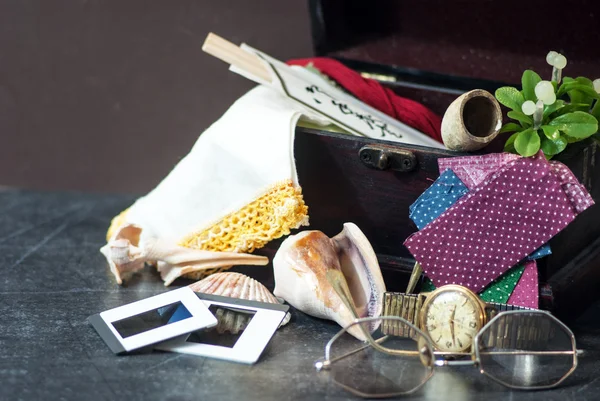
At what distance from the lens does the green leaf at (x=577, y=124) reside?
906mm

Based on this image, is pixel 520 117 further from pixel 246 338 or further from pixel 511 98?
pixel 246 338

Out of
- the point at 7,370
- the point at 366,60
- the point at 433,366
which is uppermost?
the point at 366,60

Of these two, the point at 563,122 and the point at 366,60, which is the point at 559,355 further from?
the point at 366,60

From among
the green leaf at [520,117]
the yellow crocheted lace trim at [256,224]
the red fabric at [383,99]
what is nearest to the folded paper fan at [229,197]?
the yellow crocheted lace trim at [256,224]

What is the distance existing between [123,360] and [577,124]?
1.63 feet

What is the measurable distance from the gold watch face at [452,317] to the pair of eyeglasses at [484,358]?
0.05ft

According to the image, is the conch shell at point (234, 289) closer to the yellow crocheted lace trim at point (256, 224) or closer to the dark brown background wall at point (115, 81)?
the yellow crocheted lace trim at point (256, 224)

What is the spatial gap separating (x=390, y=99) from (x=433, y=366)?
0.47m

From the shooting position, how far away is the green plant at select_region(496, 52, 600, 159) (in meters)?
0.91

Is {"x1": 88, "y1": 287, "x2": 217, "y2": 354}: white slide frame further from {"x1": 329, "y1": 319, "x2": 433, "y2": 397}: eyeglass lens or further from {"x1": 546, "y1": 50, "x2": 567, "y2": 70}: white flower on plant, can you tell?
{"x1": 546, "y1": 50, "x2": 567, "y2": 70}: white flower on plant

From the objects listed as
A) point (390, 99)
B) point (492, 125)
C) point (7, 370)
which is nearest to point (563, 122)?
point (492, 125)

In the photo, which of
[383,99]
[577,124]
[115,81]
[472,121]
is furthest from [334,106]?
[115,81]

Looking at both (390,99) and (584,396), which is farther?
(390,99)

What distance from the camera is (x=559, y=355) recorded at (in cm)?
91
